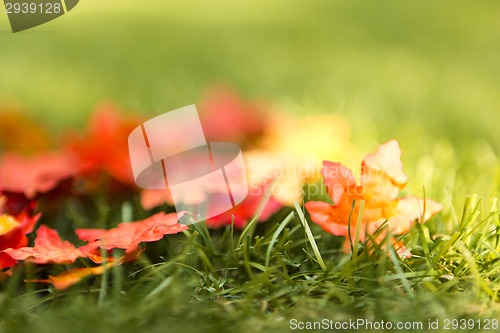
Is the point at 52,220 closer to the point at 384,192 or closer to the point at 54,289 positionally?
the point at 54,289

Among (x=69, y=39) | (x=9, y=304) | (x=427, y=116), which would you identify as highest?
(x=69, y=39)

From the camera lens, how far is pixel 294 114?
1.95 meters

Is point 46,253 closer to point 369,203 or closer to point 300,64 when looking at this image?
point 369,203

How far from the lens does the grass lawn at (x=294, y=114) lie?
32.3 inches

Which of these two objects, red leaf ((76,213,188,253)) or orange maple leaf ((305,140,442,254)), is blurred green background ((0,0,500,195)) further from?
red leaf ((76,213,188,253))

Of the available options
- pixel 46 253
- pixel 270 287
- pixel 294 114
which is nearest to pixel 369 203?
pixel 270 287

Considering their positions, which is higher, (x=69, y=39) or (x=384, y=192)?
(x=69, y=39)

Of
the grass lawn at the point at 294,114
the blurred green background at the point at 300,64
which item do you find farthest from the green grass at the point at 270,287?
the blurred green background at the point at 300,64

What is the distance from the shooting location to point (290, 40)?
3.07 meters

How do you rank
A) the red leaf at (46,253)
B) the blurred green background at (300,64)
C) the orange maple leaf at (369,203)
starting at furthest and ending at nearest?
the blurred green background at (300,64) < the orange maple leaf at (369,203) < the red leaf at (46,253)

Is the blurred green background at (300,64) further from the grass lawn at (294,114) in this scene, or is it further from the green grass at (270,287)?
the green grass at (270,287)

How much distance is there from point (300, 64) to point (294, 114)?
77 centimetres

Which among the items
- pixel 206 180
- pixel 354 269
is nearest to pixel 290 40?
pixel 206 180

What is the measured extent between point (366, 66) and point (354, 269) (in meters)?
1.81
